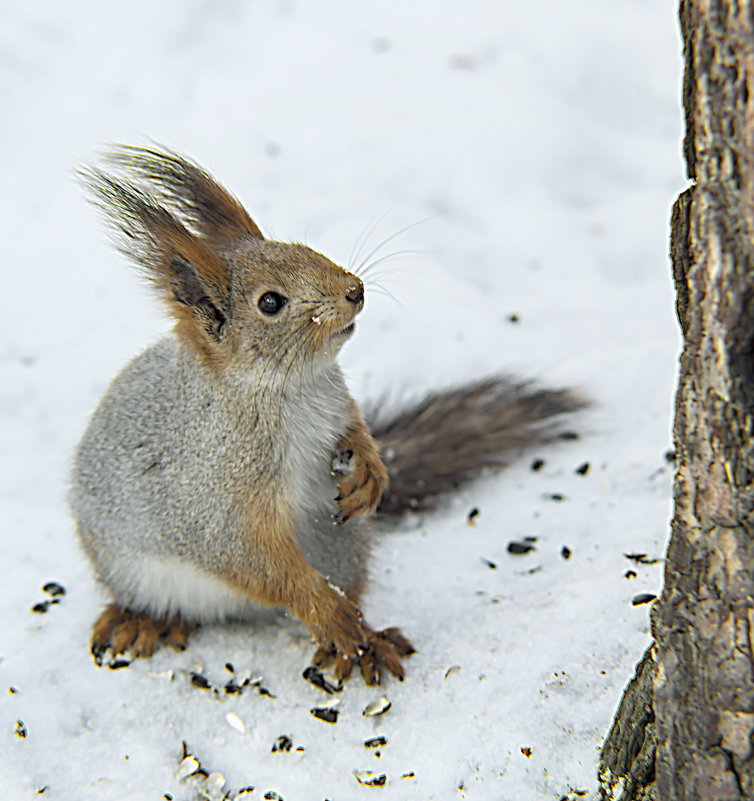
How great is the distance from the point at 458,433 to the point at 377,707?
1.00 meters

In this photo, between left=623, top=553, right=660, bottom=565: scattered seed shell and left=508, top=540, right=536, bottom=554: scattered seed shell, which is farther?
left=508, top=540, right=536, bottom=554: scattered seed shell

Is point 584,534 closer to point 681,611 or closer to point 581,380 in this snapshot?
point 581,380

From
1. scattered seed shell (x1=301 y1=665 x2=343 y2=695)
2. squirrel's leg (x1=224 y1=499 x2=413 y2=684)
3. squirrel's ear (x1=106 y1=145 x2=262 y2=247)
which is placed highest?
squirrel's ear (x1=106 y1=145 x2=262 y2=247)

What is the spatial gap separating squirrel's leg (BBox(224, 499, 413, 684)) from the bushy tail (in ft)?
2.12

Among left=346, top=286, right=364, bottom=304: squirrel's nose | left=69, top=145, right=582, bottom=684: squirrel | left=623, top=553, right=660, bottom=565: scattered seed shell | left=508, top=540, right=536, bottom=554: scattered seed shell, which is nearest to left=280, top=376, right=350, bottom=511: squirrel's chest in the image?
left=69, top=145, right=582, bottom=684: squirrel

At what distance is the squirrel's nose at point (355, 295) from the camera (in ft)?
6.95

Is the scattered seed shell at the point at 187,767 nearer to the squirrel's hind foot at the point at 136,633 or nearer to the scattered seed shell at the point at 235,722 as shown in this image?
the scattered seed shell at the point at 235,722

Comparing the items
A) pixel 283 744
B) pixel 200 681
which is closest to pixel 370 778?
pixel 283 744

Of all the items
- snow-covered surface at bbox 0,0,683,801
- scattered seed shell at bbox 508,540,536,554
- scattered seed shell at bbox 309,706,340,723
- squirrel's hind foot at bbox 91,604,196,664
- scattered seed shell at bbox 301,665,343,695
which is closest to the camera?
snow-covered surface at bbox 0,0,683,801

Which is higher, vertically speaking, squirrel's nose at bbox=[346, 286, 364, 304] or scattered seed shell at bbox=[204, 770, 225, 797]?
squirrel's nose at bbox=[346, 286, 364, 304]

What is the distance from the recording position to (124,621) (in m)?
2.48

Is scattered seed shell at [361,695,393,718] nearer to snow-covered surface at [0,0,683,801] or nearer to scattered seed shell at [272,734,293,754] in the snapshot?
snow-covered surface at [0,0,683,801]

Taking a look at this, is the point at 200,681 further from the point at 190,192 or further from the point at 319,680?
the point at 190,192

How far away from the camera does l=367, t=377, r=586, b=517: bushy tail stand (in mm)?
2920
